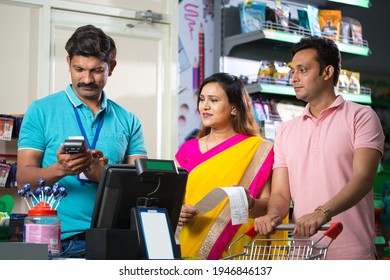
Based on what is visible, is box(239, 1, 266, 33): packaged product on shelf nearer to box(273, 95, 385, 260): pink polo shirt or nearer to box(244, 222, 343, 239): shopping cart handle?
box(273, 95, 385, 260): pink polo shirt

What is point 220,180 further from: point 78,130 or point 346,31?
point 346,31

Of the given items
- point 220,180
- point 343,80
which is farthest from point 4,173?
point 343,80

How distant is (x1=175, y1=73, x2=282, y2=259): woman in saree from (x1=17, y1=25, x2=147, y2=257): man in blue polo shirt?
51cm

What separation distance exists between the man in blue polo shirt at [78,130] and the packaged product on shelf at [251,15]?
239 cm

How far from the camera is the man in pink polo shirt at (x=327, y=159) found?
279 cm

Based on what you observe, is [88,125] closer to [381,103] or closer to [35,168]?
[35,168]

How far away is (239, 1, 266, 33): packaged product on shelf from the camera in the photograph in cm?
Answer: 523

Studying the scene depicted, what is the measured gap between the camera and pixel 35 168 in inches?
108

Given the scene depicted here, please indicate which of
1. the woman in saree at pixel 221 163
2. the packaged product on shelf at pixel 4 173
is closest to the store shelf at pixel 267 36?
the woman in saree at pixel 221 163

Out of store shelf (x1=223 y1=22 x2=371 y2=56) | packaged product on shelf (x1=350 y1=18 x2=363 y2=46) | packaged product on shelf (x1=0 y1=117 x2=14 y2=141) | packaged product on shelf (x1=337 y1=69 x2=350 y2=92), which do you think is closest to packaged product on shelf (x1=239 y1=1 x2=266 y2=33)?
store shelf (x1=223 y1=22 x2=371 y2=56)

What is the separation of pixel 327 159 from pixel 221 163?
2.20 feet
